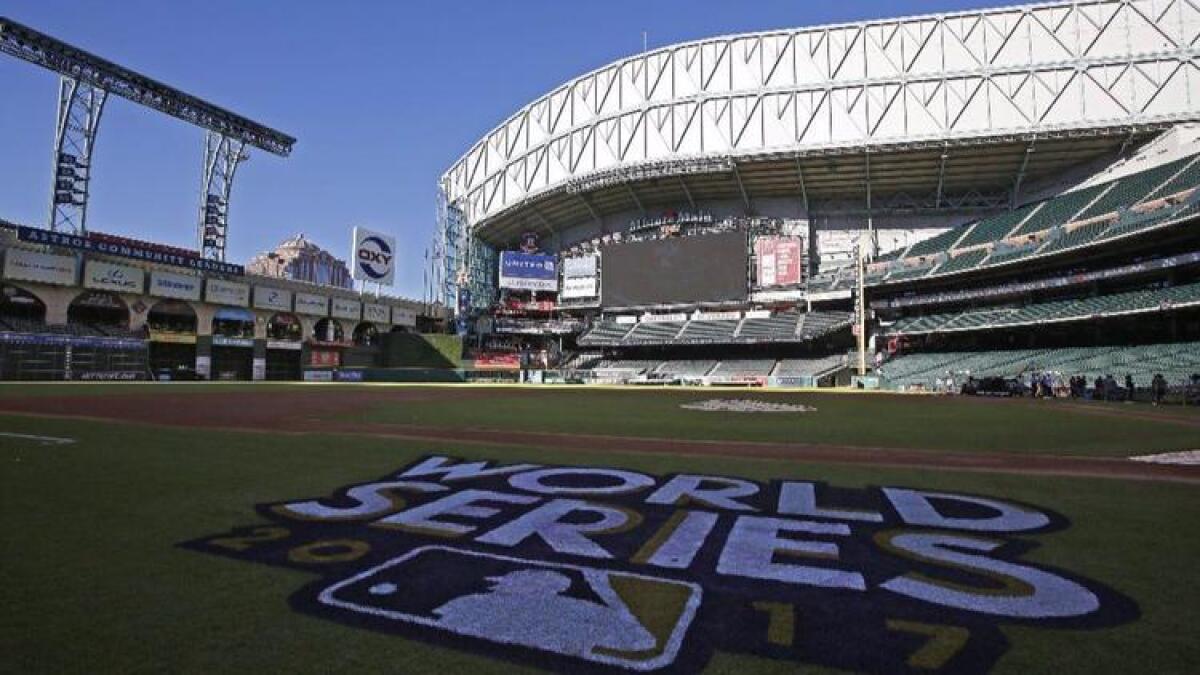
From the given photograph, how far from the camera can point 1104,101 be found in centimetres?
4947

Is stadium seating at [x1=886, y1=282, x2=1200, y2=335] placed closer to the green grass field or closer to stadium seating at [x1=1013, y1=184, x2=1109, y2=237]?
stadium seating at [x1=1013, y1=184, x2=1109, y2=237]

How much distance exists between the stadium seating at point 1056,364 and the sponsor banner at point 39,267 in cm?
6235

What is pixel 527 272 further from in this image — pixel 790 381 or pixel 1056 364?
pixel 1056 364

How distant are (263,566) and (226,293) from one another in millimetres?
60707

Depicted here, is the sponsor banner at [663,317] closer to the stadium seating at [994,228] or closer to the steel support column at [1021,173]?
the stadium seating at [994,228]

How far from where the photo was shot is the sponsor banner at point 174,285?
5122cm

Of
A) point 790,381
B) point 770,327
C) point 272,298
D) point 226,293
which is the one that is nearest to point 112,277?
point 226,293

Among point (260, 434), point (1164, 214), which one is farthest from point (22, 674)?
point (1164, 214)

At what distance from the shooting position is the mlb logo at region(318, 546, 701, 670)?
3158 millimetres

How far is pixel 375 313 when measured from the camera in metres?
70.7

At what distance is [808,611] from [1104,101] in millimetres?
64090

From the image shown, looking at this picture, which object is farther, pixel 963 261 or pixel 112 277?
pixel 963 261

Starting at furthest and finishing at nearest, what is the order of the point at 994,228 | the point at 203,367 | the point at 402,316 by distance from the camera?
1. the point at 402,316
2. the point at 203,367
3. the point at 994,228

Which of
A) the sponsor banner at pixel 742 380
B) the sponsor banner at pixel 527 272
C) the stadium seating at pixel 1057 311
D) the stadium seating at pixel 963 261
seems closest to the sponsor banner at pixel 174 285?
the sponsor banner at pixel 527 272
